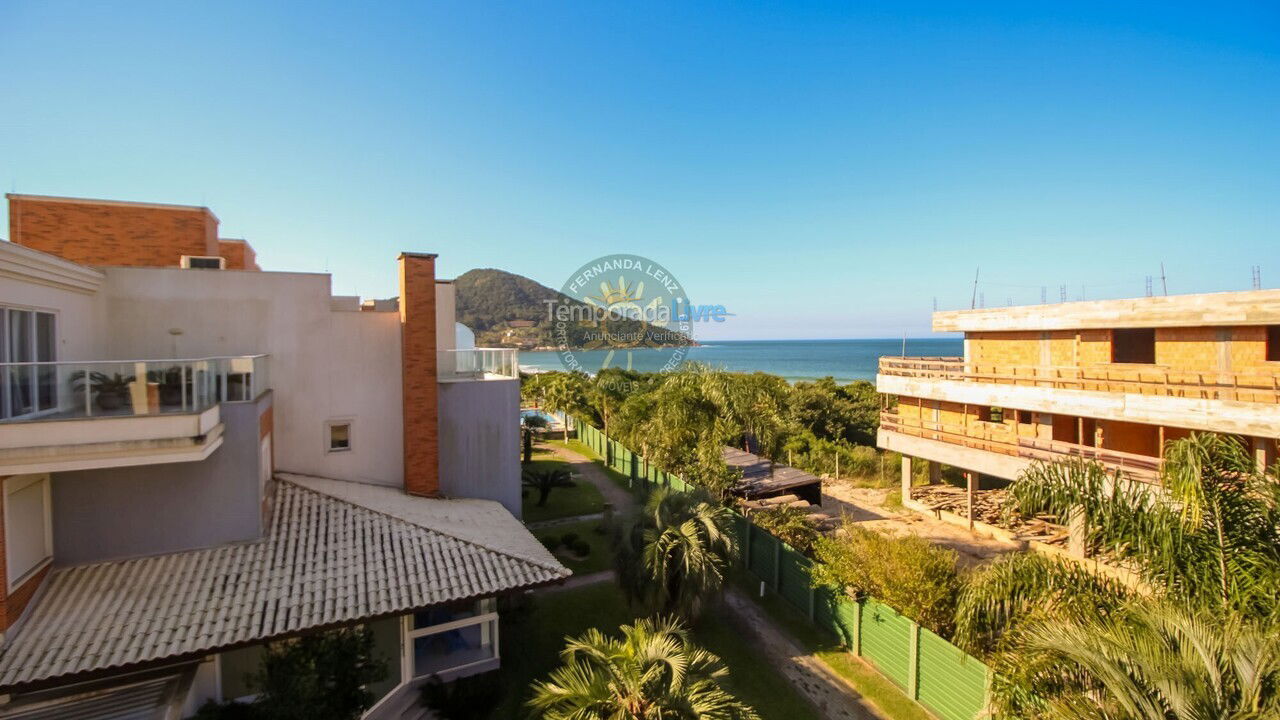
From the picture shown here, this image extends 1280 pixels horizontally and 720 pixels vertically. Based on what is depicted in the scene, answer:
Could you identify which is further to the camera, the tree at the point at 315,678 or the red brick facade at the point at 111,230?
the red brick facade at the point at 111,230

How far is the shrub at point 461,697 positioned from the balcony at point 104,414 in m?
5.38

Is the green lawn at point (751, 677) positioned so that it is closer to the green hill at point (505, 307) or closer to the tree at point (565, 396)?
the tree at point (565, 396)

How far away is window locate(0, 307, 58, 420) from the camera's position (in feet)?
24.8

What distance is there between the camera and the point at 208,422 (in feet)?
30.0

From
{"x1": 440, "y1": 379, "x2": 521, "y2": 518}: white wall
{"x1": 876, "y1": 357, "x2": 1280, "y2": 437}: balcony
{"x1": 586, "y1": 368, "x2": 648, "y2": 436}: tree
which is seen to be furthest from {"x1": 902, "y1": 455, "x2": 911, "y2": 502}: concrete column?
{"x1": 440, "y1": 379, "x2": 521, "y2": 518}: white wall

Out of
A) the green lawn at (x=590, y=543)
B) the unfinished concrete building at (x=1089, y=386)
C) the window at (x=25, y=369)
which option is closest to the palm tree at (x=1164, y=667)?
the unfinished concrete building at (x=1089, y=386)

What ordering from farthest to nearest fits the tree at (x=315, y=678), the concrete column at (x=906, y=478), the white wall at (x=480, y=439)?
the concrete column at (x=906, y=478) < the white wall at (x=480, y=439) < the tree at (x=315, y=678)

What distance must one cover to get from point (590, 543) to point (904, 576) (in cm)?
1029

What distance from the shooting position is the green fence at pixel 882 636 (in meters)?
9.04

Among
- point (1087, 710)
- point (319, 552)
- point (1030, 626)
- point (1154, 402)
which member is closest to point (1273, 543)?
point (1030, 626)

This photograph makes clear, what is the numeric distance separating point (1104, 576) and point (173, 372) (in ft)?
45.5

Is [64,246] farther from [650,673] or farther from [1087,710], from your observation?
[1087,710]

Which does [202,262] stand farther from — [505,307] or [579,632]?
[505,307]

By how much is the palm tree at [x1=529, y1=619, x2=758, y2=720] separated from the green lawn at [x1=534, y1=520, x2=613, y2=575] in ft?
25.0
